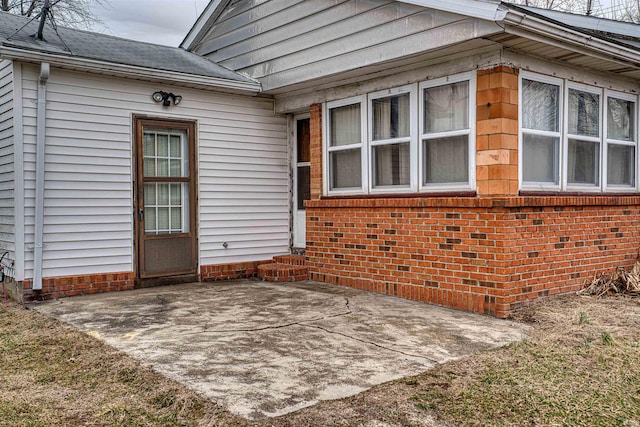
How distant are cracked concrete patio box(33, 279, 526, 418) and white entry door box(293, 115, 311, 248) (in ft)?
6.24

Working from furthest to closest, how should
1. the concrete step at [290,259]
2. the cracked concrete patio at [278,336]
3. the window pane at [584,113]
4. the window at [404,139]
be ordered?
the concrete step at [290,259] → the window pane at [584,113] → the window at [404,139] → the cracked concrete patio at [278,336]

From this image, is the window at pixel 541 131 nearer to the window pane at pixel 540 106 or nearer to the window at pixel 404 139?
the window pane at pixel 540 106

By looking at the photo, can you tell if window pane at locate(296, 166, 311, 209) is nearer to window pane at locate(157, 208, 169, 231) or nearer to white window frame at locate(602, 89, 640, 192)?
window pane at locate(157, 208, 169, 231)

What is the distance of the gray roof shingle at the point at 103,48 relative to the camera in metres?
6.75

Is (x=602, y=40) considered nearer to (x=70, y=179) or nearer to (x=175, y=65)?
(x=175, y=65)

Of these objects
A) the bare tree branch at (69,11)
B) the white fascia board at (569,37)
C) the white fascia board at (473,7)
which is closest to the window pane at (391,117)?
the white fascia board at (473,7)

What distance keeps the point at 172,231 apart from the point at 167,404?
4.80 metres

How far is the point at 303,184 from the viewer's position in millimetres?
8930

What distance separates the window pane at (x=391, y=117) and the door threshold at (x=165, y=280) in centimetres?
330

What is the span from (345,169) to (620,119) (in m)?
3.70

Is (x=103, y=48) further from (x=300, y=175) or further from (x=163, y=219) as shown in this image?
(x=300, y=175)

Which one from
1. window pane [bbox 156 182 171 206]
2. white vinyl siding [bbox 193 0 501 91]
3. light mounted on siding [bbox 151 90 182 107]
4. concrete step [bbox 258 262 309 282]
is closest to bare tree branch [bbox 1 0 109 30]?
white vinyl siding [bbox 193 0 501 91]

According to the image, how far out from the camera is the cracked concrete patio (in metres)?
3.54

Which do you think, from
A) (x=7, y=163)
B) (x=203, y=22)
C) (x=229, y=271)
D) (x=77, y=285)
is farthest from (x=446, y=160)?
(x=203, y=22)
